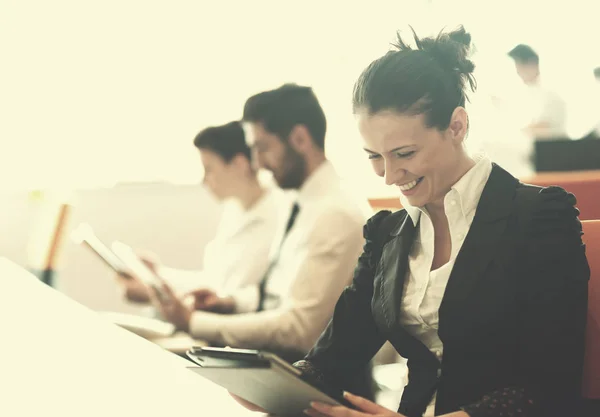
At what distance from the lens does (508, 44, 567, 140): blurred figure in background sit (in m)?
4.72

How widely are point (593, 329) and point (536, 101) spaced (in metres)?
4.00

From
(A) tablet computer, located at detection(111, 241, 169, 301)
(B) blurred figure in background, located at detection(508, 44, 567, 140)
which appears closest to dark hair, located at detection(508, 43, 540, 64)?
(B) blurred figure in background, located at detection(508, 44, 567, 140)

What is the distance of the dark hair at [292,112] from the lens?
98.7 inches

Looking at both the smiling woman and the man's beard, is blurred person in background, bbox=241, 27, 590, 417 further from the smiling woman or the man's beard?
the man's beard

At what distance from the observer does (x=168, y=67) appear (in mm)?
4707

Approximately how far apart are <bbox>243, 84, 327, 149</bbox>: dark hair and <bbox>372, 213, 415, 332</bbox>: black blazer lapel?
3.59 ft

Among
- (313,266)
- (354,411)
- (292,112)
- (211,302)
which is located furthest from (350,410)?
(211,302)

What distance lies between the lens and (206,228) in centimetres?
492

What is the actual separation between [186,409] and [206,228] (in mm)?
3695

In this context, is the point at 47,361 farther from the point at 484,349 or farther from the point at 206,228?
the point at 206,228

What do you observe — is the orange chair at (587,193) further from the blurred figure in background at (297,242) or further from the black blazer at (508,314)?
the black blazer at (508,314)

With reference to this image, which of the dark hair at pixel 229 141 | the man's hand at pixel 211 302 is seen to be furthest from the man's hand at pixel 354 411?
the dark hair at pixel 229 141

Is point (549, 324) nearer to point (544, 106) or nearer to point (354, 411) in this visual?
point (354, 411)

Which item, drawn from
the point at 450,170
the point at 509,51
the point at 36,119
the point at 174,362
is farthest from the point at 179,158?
the point at 450,170
